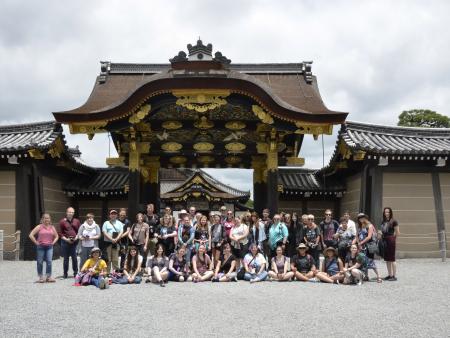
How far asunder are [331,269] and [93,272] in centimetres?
454

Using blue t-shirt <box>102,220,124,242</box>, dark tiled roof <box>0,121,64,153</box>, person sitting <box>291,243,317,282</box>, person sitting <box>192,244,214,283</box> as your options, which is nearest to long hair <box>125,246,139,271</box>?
blue t-shirt <box>102,220,124,242</box>

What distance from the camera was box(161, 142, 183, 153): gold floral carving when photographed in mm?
14930

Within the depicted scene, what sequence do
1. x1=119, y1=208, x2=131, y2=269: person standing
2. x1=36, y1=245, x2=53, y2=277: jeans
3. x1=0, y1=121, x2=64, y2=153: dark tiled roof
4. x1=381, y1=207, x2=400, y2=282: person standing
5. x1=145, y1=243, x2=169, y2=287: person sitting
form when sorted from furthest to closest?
1. x1=0, y1=121, x2=64, y2=153: dark tiled roof
2. x1=119, y1=208, x2=131, y2=269: person standing
3. x1=381, y1=207, x2=400, y2=282: person standing
4. x1=36, y1=245, x2=53, y2=277: jeans
5. x1=145, y1=243, x2=169, y2=287: person sitting

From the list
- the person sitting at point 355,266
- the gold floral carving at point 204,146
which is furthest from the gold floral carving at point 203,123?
the person sitting at point 355,266

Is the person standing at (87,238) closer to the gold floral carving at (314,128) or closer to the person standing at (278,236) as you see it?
the person standing at (278,236)

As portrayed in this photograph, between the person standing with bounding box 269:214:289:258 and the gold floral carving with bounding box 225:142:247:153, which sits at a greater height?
the gold floral carving with bounding box 225:142:247:153

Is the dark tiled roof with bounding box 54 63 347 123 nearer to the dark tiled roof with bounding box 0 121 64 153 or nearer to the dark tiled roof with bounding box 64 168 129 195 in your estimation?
the dark tiled roof with bounding box 0 121 64 153

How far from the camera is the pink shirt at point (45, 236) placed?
8461mm

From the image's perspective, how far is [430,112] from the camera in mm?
35688

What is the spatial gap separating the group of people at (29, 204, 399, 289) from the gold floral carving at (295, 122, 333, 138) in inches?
120

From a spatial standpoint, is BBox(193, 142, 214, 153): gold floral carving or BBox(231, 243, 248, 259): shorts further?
BBox(193, 142, 214, 153): gold floral carving

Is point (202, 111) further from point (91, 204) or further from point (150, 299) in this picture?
point (91, 204)

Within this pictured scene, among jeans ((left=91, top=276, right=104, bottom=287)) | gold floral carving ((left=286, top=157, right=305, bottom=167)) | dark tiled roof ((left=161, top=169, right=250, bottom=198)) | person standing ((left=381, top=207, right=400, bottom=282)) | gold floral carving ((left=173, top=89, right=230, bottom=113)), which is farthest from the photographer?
dark tiled roof ((left=161, top=169, right=250, bottom=198))

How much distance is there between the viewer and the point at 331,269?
28.6ft
